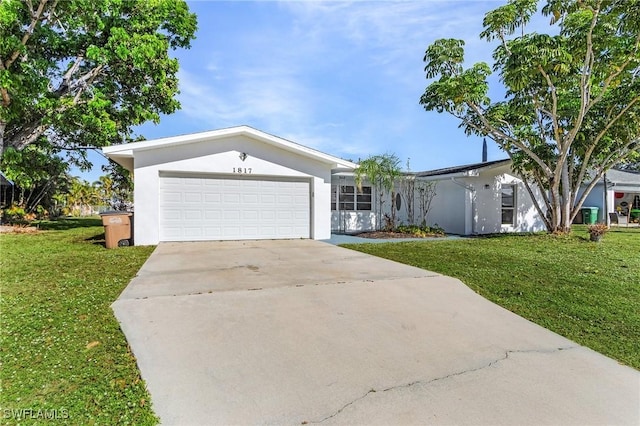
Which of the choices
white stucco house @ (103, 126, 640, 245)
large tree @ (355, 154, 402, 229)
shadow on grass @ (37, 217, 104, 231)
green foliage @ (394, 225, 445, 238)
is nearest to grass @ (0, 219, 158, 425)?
white stucco house @ (103, 126, 640, 245)

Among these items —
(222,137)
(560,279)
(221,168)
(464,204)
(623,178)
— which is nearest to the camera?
(560,279)

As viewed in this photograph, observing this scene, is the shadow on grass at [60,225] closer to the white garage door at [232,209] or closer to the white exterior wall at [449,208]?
the white garage door at [232,209]

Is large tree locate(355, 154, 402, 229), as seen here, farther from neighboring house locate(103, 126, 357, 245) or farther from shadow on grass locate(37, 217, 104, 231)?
shadow on grass locate(37, 217, 104, 231)

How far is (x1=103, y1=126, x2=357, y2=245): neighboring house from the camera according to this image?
10.4 metres

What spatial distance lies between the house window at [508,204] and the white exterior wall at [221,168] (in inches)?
347

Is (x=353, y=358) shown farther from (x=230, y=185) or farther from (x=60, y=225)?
(x=60, y=225)

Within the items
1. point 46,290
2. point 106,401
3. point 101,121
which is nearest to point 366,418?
point 106,401

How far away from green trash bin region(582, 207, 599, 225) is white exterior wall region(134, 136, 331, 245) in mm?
17286

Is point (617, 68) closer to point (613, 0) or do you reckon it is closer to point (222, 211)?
point (613, 0)

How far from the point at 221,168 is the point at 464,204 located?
10.2 meters

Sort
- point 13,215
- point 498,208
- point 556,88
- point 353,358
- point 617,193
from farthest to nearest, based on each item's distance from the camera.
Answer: point 617,193
point 13,215
point 498,208
point 556,88
point 353,358

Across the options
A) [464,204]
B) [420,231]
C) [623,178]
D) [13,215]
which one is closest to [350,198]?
[420,231]

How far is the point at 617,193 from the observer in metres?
23.8

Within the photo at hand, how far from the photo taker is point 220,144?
11.1 meters
